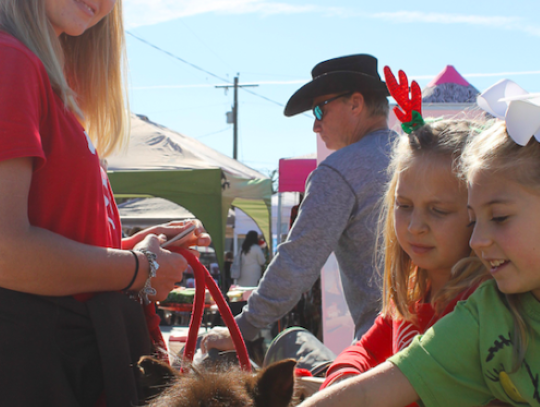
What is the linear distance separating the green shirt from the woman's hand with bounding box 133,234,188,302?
2.04 ft

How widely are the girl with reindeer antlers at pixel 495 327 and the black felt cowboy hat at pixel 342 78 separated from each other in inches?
55.5

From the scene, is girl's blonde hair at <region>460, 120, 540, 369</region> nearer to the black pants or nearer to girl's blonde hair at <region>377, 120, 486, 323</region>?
girl's blonde hair at <region>377, 120, 486, 323</region>

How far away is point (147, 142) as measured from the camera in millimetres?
9117

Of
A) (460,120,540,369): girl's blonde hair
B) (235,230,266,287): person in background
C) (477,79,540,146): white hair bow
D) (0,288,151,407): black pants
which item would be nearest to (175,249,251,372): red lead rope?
(0,288,151,407): black pants

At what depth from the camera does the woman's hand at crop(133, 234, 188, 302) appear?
1195 mm

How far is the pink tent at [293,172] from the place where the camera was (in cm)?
846

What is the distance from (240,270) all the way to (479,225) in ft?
32.5

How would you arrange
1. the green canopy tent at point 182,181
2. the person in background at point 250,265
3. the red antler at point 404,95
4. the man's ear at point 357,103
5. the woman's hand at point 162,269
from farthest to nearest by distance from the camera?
the person in background at point 250,265, the green canopy tent at point 182,181, the man's ear at point 357,103, the red antler at point 404,95, the woman's hand at point 162,269

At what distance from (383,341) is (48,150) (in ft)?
3.37

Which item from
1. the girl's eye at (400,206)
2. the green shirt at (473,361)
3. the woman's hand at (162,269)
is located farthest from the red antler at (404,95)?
the woman's hand at (162,269)

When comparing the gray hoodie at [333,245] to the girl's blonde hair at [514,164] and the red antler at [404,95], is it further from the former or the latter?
the girl's blonde hair at [514,164]

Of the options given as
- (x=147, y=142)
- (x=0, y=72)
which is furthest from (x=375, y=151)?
(x=147, y=142)

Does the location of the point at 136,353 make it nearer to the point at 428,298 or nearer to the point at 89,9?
the point at 428,298

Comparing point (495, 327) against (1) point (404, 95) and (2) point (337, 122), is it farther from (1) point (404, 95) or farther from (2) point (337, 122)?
(2) point (337, 122)
